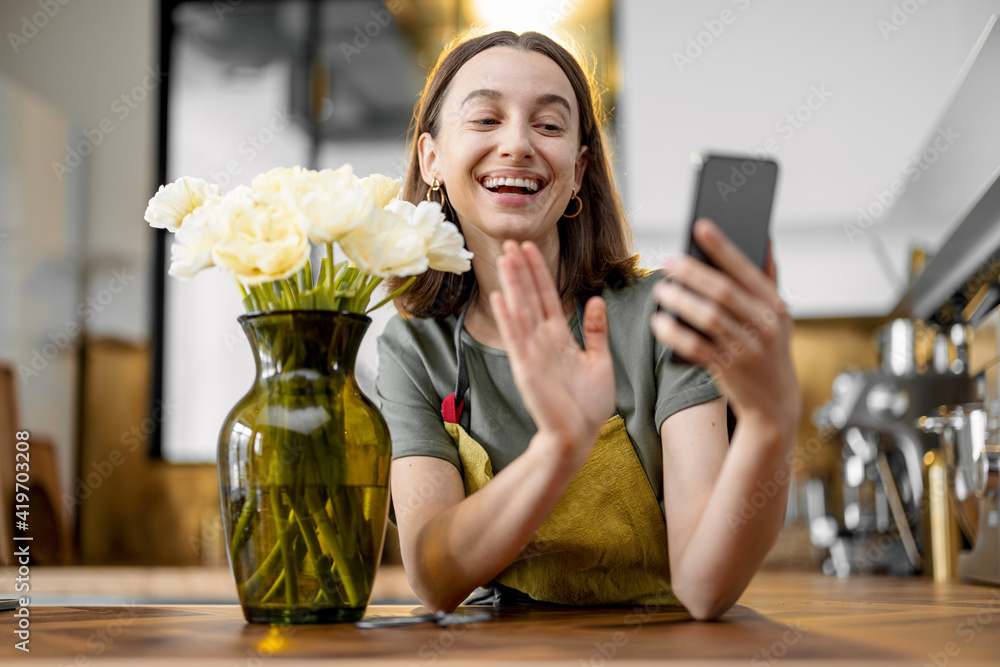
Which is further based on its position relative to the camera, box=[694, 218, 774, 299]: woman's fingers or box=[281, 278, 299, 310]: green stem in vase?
box=[281, 278, 299, 310]: green stem in vase

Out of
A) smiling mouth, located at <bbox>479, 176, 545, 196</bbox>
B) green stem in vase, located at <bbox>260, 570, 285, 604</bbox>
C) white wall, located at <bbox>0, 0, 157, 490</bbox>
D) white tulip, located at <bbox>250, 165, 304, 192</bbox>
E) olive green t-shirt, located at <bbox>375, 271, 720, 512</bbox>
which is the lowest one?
green stem in vase, located at <bbox>260, 570, 285, 604</bbox>

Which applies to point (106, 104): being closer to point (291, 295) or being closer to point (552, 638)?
point (291, 295)

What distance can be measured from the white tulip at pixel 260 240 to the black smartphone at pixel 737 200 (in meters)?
0.27

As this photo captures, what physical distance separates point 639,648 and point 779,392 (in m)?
0.20

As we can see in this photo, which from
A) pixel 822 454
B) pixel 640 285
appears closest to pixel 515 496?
pixel 640 285

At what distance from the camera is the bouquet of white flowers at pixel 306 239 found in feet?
2.07

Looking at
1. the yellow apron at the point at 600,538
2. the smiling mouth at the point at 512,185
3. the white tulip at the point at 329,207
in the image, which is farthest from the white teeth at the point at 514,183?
the white tulip at the point at 329,207

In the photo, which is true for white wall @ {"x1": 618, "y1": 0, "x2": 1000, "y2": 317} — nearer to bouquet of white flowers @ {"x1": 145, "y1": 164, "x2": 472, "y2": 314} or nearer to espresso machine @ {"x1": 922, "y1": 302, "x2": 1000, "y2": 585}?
espresso machine @ {"x1": 922, "y1": 302, "x2": 1000, "y2": 585}

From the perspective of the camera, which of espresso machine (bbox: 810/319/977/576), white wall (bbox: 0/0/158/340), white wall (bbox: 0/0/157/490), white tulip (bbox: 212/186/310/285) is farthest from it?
white wall (bbox: 0/0/158/340)

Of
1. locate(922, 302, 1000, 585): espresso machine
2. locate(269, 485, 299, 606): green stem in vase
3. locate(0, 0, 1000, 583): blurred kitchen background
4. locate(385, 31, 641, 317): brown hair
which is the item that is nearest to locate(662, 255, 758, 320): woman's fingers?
locate(269, 485, 299, 606): green stem in vase

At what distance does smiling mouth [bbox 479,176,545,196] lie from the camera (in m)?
1.02

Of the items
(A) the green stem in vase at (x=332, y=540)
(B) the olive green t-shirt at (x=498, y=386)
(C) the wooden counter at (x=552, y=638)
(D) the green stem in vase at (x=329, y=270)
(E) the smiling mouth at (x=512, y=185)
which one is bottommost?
(C) the wooden counter at (x=552, y=638)

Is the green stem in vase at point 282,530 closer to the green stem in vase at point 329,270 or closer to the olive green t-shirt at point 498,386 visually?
the green stem in vase at point 329,270

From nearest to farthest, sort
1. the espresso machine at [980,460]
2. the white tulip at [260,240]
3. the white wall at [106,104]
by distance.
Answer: the white tulip at [260,240] → the espresso machine at [980,460] → the white wall at [106,104]
